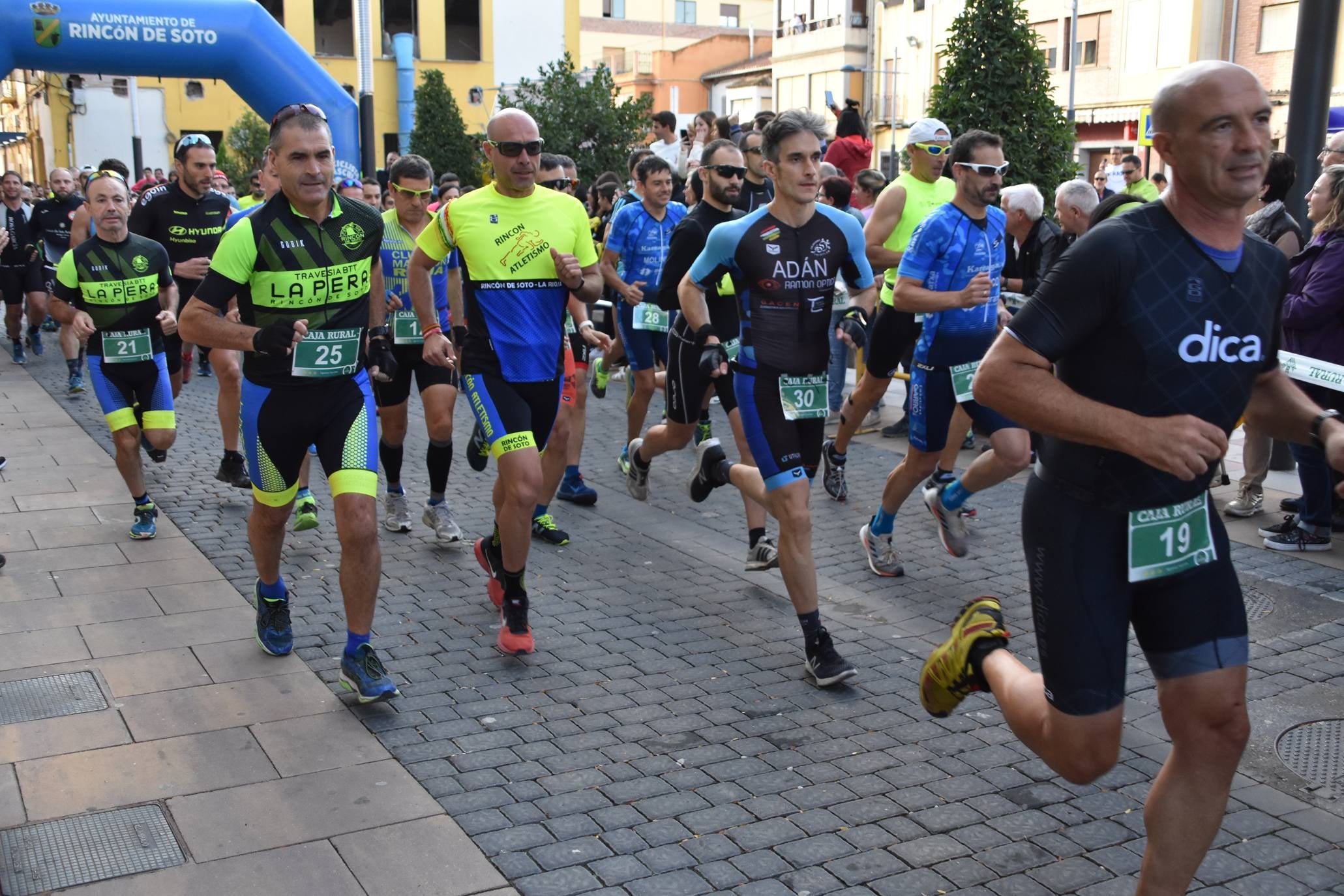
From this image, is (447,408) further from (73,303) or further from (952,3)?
(952,3)

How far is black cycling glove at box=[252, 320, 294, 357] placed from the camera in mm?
4828

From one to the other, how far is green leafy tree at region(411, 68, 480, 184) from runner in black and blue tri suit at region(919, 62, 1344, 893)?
1447 inches

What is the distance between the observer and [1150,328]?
2904 millimetres

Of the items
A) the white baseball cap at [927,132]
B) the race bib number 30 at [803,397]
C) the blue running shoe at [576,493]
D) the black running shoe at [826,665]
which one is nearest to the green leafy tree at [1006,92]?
the white baseball cap at [927,132]

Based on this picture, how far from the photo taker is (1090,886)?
360 cm

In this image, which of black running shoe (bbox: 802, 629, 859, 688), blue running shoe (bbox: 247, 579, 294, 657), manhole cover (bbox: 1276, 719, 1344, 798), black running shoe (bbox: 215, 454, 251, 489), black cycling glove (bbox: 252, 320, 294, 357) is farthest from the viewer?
black running shoe (bbox: 215, 454, 251, 489)

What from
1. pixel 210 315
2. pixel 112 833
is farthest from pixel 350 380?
pixel 112 833

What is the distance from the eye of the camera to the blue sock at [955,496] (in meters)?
6.54

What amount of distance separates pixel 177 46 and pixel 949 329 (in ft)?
40.2

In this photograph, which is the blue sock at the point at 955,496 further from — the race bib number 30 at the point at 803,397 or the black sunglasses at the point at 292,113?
the black sunglasses at the point at 292,113

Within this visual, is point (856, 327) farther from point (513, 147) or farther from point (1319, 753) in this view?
point (1319, 753)

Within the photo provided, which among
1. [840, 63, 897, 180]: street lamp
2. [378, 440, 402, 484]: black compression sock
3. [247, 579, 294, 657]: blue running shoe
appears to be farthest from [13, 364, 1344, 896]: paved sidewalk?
[840, 63, 897, 180]: street lamp

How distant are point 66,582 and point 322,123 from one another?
117 inches

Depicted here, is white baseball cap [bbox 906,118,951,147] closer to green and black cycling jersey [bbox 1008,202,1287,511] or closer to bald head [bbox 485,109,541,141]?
bald head [bbox 485,109,541,141]
